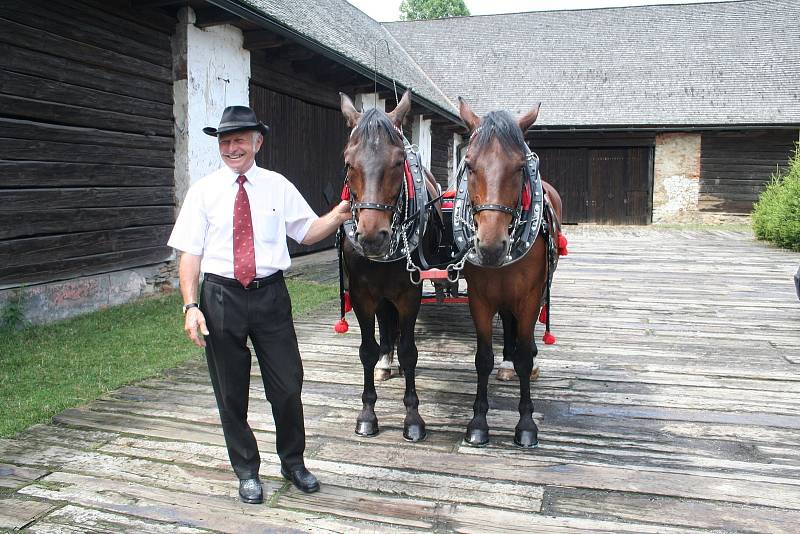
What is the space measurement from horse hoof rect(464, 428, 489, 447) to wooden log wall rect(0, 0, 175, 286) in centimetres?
473

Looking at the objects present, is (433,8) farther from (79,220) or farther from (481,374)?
(481,374)

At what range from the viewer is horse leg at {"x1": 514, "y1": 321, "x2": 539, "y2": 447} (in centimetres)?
349

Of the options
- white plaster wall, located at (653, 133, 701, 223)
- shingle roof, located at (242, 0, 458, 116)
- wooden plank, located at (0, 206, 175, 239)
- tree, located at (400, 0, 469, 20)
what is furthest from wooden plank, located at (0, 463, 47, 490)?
tree, located at (400, 0, 469, 20)

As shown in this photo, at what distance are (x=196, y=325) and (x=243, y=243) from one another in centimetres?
42

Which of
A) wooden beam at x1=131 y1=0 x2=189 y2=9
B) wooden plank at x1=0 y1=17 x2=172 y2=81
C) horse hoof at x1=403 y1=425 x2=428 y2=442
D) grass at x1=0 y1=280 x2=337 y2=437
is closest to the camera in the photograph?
horse hoof at x1=403 y1=425 x2=428 y2=442

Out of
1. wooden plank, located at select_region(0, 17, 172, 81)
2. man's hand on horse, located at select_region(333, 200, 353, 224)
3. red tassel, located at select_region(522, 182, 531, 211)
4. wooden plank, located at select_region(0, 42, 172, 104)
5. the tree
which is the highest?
the tree

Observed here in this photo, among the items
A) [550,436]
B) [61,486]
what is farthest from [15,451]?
[550,436]

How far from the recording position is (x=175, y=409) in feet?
13.4

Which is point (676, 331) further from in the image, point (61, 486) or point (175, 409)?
point (61, 486)

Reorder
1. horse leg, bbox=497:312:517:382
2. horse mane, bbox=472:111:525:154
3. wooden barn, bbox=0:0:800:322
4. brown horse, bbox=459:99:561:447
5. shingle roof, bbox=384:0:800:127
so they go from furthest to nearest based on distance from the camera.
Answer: shingle roof, bbox=384:0:800:127 < wooden barn, bbox=0:0:800:322 < horse leg, bbox=497:312:517:382 < horse mane, bbox=472:111:525:154 < brown horse, bbox=459:99:561:447

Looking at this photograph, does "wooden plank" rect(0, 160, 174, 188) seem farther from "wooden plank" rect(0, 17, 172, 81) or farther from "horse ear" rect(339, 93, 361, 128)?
"horse ear" rect(339, 93, 361, 128)

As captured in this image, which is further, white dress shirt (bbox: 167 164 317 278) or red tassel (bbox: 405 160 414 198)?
red tassel (bbox: 405 160 414 198)

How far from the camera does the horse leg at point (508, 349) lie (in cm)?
451

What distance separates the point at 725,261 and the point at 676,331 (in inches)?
239
